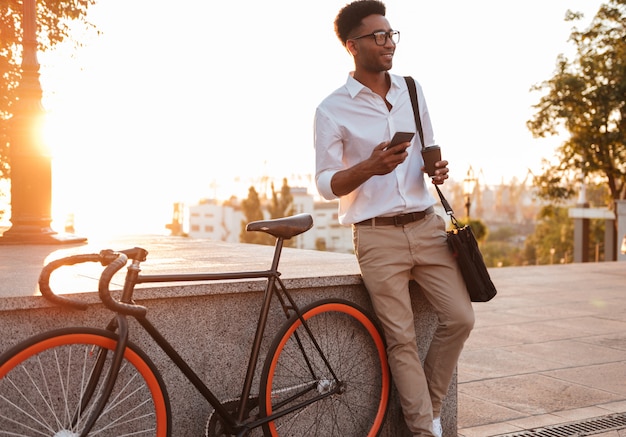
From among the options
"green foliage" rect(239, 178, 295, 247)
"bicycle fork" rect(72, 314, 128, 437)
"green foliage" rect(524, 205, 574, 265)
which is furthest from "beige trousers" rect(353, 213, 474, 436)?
"green foliage" rect(524, 205, 574, 265)

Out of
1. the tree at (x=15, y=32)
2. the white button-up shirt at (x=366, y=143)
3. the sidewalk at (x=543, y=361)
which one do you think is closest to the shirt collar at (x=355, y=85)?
the white button-up shirt at (x=366, y=143)

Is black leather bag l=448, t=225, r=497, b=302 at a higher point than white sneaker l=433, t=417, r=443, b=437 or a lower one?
higher

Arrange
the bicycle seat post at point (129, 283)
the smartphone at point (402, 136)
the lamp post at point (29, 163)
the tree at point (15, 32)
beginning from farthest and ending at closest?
the tree at point (15, 32) → the lamp post at point (29, 163) → the smartphone at point (402, 136) → the bicycle seat post at point (129, 283)

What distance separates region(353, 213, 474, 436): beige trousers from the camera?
3736 millimetres

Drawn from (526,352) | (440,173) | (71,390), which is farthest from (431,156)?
(526,352)

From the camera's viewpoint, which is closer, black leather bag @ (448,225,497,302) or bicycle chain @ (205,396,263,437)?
bicycle chain @ (205,396,263,437)

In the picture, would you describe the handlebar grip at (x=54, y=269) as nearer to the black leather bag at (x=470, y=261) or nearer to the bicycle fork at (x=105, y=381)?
the bicycle fork at (x=105, y=381)

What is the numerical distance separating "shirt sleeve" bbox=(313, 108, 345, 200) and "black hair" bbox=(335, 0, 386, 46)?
0.43 m

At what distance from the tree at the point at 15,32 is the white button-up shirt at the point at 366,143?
9.84 m

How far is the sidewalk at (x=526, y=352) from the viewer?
468cm

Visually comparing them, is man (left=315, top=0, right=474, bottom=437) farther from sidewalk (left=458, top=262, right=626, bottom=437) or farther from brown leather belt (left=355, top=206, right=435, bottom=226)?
sidewalk (left=458, top=262, right=626, bottom=437)

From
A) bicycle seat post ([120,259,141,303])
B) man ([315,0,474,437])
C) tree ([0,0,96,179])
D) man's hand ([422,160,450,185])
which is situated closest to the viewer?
bicycle seat post ([120,259,141,303])

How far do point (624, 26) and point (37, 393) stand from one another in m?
23.5

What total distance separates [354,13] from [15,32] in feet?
34.7
